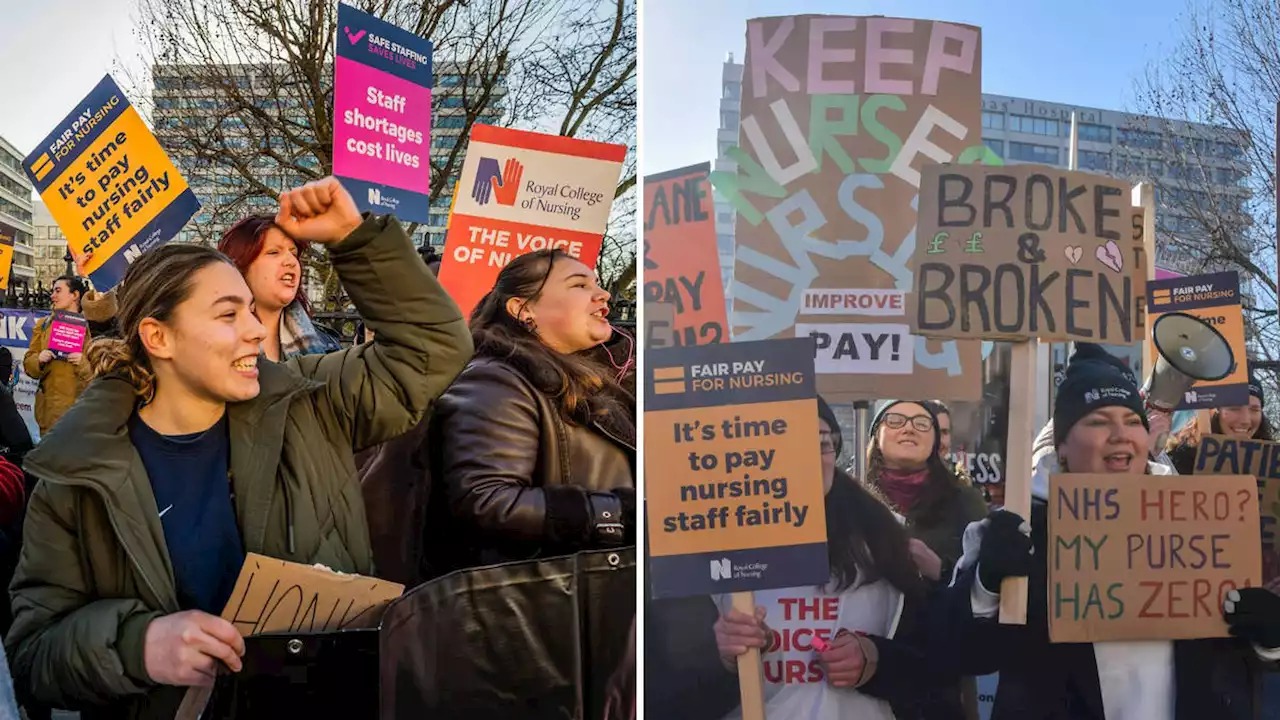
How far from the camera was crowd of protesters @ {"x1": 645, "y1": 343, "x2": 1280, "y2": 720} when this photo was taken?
10.2ft

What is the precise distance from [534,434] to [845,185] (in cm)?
111

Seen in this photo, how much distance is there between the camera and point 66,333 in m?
2.53

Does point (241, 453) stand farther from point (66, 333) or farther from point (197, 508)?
point (66, 333)

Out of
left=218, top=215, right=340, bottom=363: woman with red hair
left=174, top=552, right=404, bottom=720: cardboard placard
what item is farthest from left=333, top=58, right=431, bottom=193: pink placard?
left=174, top=552, right=404, bottom=720: cardboard placard

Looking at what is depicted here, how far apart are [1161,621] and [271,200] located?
2.70 metres

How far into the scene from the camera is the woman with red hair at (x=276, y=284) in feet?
8.34

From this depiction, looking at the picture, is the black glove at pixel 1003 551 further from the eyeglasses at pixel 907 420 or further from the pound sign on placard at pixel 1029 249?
the pound sign on placard at pixel 1029 249

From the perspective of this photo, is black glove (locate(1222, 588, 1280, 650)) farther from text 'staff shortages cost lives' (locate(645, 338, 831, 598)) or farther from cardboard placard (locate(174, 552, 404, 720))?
cardboard placard (locate(174, 552, 404, 720))

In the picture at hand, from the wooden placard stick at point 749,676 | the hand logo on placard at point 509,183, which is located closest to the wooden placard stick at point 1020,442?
the wooden placard stick at point 749,676

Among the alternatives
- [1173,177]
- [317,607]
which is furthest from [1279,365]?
[317,607]

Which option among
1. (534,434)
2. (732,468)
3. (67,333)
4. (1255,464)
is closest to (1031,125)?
(1255,464)

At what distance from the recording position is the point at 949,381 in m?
3.15

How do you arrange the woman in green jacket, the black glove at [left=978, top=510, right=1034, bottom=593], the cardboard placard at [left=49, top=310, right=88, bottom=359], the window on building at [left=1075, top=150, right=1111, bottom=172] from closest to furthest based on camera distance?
the woman in green jacket
the cardboard placard at [left=49, top=310, right=88, bottom=359]
the black glove at [left=978, top=510, right=1034, bottom=593]
the window on building at [left=1075, top=150, right=1111, bottom=172]

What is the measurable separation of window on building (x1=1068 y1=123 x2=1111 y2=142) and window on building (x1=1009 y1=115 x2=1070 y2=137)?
11 centimetres
